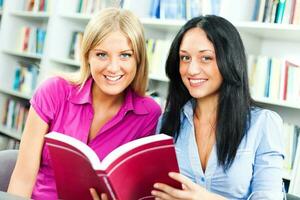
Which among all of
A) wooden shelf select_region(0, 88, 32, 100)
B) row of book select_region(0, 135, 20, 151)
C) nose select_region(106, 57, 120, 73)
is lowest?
row of book select_region(0, 135, 20, 151)

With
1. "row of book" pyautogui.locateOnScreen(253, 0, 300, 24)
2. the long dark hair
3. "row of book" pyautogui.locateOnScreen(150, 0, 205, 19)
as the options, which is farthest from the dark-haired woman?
"row of book" pyautogui.locateOnScreen(150, 0, 205, 19)

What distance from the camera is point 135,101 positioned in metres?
1.52

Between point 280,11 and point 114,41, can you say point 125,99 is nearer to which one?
point 114,41

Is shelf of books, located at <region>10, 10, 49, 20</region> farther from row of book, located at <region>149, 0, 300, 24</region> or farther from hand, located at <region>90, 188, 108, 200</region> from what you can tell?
hand, located at <region>90, 188, 108, 200</region>

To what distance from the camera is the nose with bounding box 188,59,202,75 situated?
1.30 m

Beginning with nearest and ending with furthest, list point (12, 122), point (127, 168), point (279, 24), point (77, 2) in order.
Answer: point (127, 168), point (279, 24), point (77, 2), point (12, 122)

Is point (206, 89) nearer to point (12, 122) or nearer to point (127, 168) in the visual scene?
point (127, 168)

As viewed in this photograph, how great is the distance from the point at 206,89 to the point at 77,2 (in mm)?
1951

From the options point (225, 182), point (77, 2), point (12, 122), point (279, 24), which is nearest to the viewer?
point (225, 182)

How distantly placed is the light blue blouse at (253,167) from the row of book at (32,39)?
2.30 m

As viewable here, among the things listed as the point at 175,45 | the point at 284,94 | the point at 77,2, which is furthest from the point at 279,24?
the point at 77,2

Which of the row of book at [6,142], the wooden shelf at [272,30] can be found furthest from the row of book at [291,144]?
the row of book at [6,142]

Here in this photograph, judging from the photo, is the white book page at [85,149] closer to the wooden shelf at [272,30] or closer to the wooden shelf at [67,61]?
the wooden shelf at [272,30]

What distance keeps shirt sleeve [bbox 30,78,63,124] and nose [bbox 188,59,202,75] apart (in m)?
0.48
